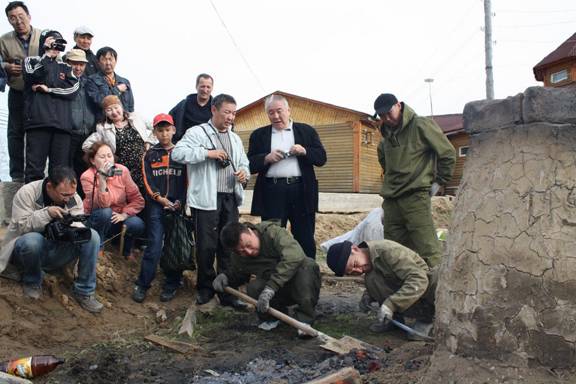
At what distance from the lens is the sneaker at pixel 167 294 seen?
5152 mm

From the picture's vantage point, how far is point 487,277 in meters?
2.46

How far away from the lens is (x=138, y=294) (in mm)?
5023

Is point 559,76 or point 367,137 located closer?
point 367,137

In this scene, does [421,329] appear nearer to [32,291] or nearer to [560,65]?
[32,291]

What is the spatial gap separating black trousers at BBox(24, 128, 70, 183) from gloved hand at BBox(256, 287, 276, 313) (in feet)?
8.04

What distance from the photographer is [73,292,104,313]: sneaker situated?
462cm

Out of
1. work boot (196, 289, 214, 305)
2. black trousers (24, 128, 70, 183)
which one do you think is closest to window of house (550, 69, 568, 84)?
work boot (196, 289, 214, 305)

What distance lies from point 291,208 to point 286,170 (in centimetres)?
39

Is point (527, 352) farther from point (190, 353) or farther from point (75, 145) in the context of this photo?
point (75, 145)

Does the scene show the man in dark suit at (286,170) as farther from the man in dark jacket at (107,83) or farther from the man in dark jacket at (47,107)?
the man in dark jacket at (47,107)

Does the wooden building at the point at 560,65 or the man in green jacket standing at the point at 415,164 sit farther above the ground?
the wooden building at the point at 560,65

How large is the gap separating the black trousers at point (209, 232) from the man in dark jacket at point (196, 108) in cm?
122

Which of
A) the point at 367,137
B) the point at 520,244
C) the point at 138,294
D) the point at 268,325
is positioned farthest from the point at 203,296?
the point at 367,137

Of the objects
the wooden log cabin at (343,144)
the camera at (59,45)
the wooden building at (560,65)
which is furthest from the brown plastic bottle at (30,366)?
the wooden building at (560,65)
